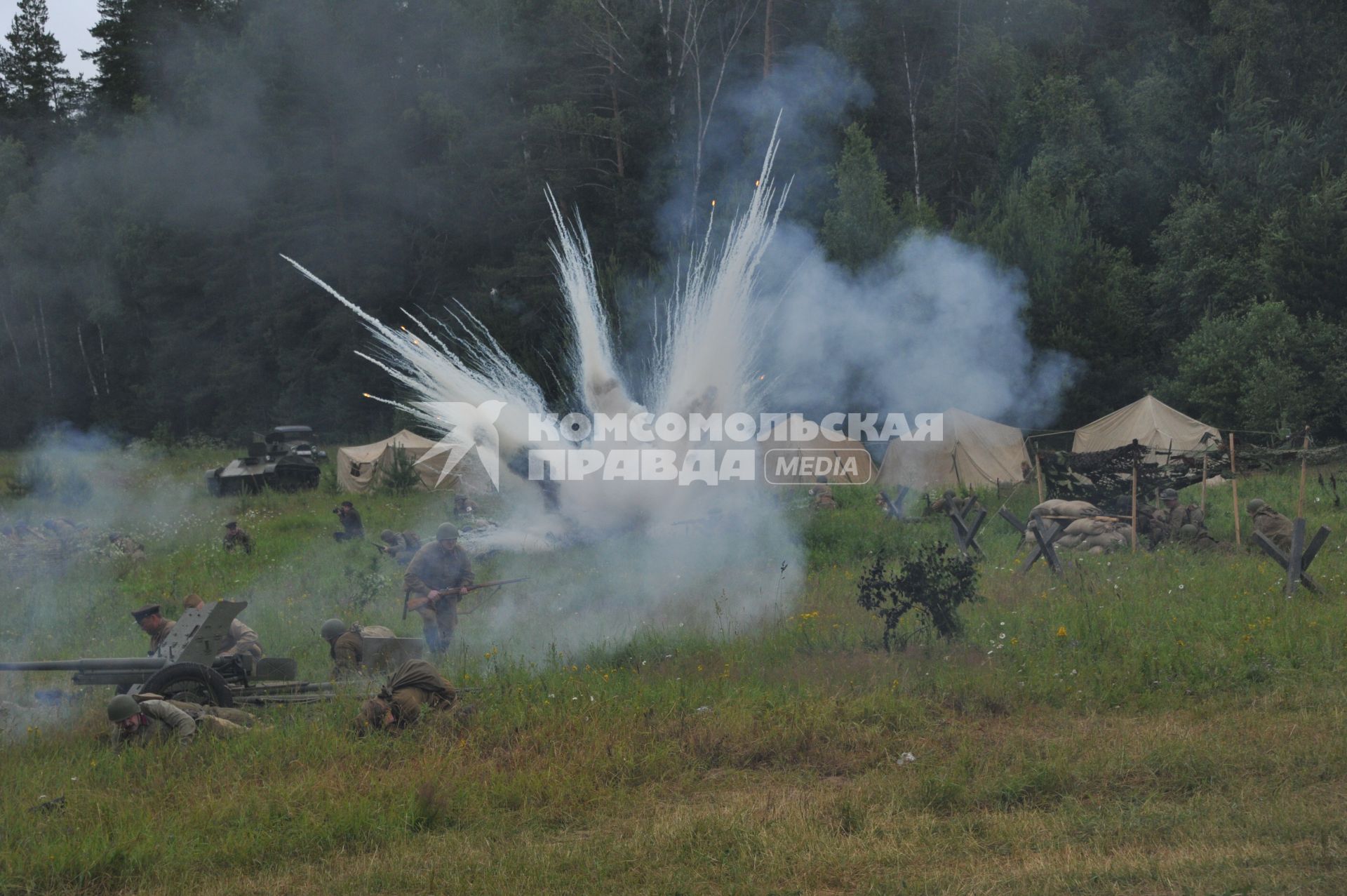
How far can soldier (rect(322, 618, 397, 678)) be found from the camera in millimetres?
11953

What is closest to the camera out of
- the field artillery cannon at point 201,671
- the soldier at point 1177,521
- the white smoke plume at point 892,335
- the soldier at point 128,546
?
the field artillery cannon at point 201,671

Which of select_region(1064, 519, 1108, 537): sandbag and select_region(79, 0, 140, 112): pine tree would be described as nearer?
select_region(1064, 519, 1108, 537): sandbag

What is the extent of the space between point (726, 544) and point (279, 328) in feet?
114

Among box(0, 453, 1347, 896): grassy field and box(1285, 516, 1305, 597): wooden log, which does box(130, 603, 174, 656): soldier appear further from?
box(1285, 516, 1305, 597): wooden log

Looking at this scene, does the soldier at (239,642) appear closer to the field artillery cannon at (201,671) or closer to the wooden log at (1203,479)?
the field artillery cannon at (201,671)

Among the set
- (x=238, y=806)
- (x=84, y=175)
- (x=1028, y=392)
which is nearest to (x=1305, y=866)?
(x=238, y=806)

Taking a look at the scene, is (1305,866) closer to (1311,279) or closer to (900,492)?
(900,492)

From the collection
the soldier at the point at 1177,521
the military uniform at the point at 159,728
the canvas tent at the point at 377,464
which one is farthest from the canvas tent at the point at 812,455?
the military uniform at the point at 159,728

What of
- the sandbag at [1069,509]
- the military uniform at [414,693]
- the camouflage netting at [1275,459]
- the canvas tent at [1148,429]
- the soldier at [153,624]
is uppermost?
the canvas tent at [1148,429]

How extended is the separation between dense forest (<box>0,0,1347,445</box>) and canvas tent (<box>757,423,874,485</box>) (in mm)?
5646

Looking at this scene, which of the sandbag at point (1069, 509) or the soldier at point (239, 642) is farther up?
the sandbag at point (1069, 509)

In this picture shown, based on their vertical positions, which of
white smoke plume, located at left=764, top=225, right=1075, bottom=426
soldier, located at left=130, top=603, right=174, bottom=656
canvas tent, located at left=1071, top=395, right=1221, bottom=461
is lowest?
soldier, located at left=130, top=603, right=174, bottom=656

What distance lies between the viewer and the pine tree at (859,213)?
107 ft

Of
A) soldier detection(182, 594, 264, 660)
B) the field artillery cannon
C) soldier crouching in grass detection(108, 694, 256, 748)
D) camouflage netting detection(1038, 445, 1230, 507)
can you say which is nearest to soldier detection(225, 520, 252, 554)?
soldier detection(182, 594, 264, 660)
